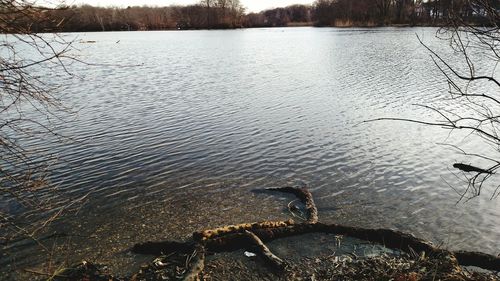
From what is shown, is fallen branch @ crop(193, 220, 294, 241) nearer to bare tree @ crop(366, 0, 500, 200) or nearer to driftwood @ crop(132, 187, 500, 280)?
driftwood @ crop(132, 187, 500, 280)

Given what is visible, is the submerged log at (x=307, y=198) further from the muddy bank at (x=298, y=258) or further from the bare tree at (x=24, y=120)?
the bare tree at (x=24, y=120)

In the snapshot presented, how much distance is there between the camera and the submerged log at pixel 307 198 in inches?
346

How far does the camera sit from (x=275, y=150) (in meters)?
13.7

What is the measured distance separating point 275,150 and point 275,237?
6.05 m

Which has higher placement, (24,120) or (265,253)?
(24,120)

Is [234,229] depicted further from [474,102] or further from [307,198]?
[474,102]

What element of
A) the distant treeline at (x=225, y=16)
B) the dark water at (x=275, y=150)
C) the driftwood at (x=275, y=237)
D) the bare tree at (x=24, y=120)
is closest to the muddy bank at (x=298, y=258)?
the driftwood at (x=275, y=237)

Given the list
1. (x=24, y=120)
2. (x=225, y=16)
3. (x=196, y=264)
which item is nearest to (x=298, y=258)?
(x=196, y=264)

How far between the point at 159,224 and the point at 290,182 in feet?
13.8

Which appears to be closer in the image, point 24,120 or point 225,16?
point 24,120

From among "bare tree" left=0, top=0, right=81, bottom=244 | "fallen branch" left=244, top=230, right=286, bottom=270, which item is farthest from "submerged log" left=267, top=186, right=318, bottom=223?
"bare tree" left=0, top=0, right=81, bottom=244

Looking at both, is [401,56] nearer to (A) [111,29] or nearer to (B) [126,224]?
(B) [126,224]

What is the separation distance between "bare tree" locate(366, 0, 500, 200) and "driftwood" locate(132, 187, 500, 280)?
1407mm

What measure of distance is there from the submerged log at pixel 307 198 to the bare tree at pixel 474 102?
11.0 feet
